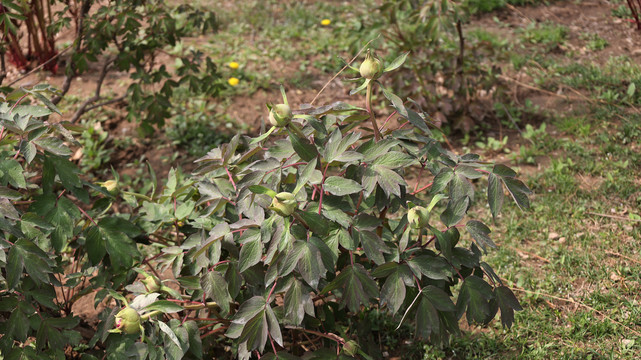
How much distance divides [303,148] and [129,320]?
2.21 ft

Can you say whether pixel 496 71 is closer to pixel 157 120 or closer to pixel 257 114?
pixel 257 114

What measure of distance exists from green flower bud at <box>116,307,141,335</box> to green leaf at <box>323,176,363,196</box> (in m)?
0.64

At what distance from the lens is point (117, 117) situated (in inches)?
172

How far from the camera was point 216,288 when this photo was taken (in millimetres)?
1786

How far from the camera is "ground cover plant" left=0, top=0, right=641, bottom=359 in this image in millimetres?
1991

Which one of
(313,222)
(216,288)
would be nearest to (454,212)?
(313,222)

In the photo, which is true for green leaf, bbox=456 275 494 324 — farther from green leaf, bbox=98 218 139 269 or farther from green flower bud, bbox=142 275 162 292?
green leaf, bbox=98 218 139 269

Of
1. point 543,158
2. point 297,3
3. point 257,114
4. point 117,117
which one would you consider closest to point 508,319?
point 543,158

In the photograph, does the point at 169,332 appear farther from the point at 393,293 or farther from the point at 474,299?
the point at 474,299

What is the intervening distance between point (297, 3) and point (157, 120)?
2783mm

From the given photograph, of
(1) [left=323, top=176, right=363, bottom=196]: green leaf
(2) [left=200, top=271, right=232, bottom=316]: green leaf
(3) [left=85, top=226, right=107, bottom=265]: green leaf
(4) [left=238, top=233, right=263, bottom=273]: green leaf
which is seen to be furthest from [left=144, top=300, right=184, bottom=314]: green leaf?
(1) [left=323, top=176, right=363, bottom=196]: green leaf

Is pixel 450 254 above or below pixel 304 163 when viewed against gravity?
below

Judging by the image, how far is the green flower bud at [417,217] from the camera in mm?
1593

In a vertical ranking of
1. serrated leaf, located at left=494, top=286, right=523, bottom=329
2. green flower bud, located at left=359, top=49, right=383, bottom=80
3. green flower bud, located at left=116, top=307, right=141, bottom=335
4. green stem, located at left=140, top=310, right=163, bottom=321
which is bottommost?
serrated leaf, located at left=494, top=286, right=523, bottom=329
